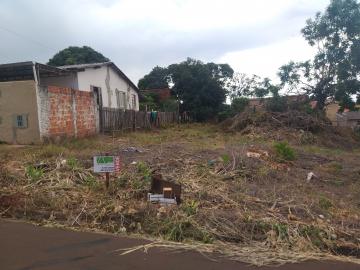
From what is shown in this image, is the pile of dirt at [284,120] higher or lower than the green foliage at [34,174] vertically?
higher

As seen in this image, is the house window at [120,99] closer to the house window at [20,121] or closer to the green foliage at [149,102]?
the green foliage at [149,102]

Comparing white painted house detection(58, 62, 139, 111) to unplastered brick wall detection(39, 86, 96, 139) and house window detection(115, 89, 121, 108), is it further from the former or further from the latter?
unplastered brick wall detection(39, 86, 96, 139)

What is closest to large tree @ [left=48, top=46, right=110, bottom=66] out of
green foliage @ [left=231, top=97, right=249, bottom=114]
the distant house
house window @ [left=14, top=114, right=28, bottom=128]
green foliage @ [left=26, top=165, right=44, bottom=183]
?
green foliage @ [left=231, top=97, right=249, bottom=114]

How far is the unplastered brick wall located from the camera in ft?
41.9

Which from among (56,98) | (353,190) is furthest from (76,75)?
(353,190)

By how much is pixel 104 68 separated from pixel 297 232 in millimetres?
18879

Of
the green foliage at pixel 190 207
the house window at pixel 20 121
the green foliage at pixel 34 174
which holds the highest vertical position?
the house window at pixel 20 121

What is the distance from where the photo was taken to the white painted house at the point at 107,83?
18875 mm

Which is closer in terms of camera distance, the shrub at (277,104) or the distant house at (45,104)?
the distant house at (45,104)

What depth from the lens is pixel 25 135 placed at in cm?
1262

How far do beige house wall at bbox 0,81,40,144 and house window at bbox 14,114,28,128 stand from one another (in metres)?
0.09

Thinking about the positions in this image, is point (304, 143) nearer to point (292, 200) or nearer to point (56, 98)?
point (56, 98)

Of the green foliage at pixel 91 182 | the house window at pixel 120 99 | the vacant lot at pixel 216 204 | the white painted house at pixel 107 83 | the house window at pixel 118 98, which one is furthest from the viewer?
the house window at pixel 120 99

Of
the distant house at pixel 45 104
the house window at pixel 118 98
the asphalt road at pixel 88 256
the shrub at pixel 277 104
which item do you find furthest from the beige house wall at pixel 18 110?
the shrub at pixel 277 104
